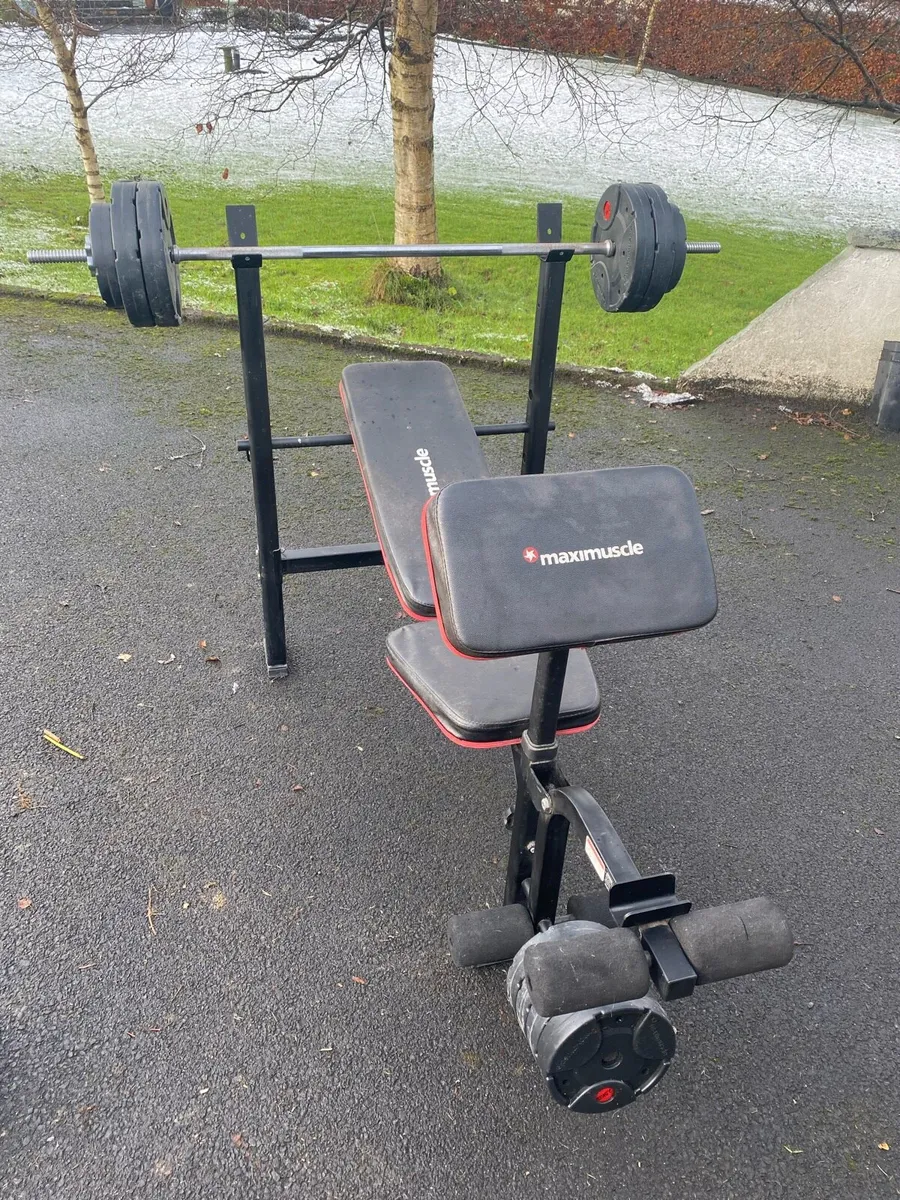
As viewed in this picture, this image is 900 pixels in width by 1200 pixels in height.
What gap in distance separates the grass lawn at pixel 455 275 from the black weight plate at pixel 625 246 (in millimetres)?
3267

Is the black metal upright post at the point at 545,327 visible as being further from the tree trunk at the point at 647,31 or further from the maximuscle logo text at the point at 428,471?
the tree trunk at the point at 647,31

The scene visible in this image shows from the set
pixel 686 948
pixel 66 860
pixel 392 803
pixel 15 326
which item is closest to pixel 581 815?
pixel 686 948

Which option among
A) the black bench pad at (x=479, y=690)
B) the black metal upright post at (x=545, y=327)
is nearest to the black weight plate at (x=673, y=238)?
the black metal upright post at (x=545, y=327)

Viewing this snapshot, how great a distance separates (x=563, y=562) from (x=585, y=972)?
644 millimetres

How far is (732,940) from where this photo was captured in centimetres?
134

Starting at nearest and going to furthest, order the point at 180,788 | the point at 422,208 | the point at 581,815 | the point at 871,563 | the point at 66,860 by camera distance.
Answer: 1. the point at 581,815
2. the point at 66,860
3. the point at 180,788
4. the point at 871,563
5. the point at 422,208

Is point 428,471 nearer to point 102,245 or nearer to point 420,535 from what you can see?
point 420,535

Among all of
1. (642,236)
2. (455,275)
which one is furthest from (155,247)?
(455,275)

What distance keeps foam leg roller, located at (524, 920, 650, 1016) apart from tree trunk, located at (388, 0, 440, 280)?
6.37 meters

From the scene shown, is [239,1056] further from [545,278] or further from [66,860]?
[545,278]

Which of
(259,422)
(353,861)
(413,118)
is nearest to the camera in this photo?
(353,861)

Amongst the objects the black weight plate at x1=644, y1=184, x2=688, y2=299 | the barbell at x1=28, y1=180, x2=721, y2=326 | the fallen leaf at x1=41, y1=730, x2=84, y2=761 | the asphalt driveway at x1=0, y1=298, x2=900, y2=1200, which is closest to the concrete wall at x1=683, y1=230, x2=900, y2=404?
the asphalt driveway at x1=0, y1=298, x2=900, y2=1200

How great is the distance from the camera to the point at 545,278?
2.50 metres

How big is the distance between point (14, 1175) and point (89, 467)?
337 centimetres
